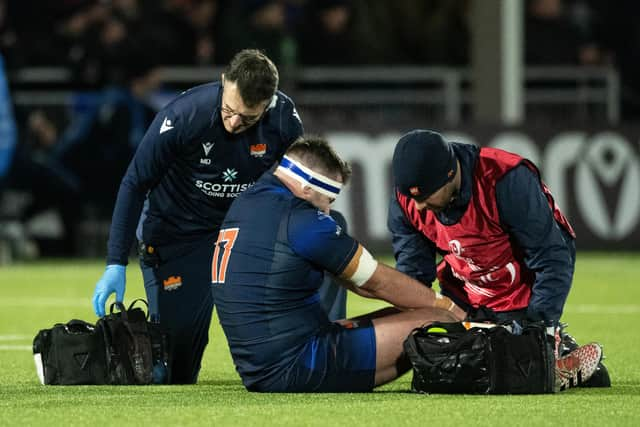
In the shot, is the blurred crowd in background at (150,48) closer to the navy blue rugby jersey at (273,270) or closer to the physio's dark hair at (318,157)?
the navy blue rugby jersey at (273,270)

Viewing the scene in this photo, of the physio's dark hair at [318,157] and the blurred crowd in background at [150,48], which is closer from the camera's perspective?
the physio's dark hair at [318,157]

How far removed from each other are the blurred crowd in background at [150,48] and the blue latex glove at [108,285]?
8.13 meters

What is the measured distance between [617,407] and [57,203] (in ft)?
36.4

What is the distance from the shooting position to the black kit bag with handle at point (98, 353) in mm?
7758

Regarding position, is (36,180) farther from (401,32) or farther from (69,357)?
(69,357)

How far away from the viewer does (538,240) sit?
24.5 feet

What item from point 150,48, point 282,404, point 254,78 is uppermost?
point 150,48

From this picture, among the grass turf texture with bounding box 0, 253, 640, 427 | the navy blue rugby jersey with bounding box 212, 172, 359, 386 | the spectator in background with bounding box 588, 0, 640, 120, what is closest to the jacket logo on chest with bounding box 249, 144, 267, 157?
the navy blue rugby jersey with bounding box 212, 172, 359, 386

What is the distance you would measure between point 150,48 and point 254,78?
9.48 meters

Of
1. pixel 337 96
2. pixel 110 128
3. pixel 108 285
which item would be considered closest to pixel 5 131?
pixel 110 128

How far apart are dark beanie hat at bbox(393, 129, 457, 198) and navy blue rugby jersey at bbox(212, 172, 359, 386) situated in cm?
41

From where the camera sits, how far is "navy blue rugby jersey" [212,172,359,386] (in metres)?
7.06

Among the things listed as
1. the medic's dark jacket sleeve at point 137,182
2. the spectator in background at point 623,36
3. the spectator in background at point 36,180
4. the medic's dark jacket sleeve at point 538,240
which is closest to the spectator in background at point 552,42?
the spectator in background at point 623,36

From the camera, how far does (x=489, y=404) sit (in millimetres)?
6840
